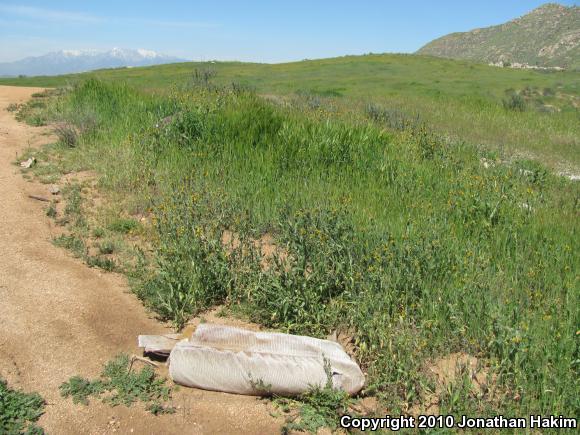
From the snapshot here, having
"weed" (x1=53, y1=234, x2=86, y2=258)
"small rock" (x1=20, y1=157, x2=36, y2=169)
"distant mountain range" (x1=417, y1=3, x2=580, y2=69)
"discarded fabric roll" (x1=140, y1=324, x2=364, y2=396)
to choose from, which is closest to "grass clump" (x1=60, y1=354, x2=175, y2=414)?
"discarded fabric roll" (x1=140, y1=324, x2=364, y2=396)

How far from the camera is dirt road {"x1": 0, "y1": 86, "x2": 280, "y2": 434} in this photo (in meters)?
3.68

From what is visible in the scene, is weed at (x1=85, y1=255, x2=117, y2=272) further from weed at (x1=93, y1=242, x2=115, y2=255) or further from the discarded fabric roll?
the discarded fabric roll

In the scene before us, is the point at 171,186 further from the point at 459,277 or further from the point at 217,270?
the point at 459,277

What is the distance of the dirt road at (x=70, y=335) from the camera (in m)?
3.68

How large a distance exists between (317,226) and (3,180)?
5.01 metres

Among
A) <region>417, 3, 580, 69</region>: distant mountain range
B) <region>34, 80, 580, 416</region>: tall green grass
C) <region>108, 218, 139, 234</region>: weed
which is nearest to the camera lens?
<region>34, 80, 580, 416</region>: tall green grass

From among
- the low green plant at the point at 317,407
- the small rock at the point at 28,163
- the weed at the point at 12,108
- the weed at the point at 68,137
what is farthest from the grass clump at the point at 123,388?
the weed at the point at 12,108

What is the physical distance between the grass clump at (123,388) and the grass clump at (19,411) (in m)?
0.19

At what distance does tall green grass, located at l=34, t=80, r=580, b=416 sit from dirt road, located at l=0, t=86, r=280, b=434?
44cm

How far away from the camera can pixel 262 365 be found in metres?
3.99

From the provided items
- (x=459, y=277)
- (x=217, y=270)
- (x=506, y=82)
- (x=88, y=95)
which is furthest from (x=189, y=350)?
(x=506, y=82)

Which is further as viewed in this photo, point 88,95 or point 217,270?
point 88,95

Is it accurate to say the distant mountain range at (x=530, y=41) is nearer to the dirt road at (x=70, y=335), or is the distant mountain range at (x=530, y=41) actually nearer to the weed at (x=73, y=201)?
the weed at (x=73, y=201)

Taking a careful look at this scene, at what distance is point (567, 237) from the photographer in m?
6.14
